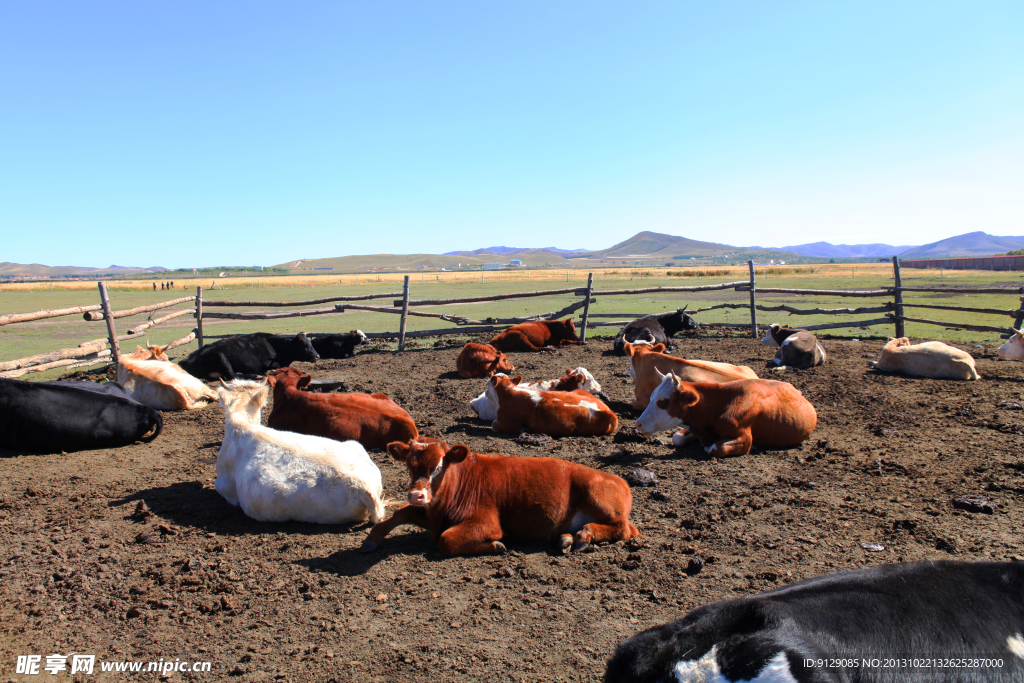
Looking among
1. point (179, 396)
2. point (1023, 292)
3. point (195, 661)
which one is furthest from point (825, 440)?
point (1023, 292)

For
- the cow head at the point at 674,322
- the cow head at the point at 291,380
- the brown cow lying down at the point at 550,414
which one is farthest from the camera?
the cow head at the point at 674,322

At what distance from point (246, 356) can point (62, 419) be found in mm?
5807

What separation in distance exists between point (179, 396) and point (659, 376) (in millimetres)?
6976

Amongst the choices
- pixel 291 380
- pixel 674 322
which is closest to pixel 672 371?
pixel 291 380

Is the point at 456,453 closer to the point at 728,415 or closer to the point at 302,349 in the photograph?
the point at 728,415

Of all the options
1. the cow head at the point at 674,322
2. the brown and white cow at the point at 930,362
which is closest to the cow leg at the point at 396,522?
the brown and white cow at the point at 930,362

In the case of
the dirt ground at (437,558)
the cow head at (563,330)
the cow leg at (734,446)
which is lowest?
the dirt ground at (437,558)

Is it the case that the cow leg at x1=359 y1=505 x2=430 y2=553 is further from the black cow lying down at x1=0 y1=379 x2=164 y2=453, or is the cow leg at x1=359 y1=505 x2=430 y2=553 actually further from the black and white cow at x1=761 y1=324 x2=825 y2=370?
the black and white cow at x1=761 y1=324 x2=825 y2=370

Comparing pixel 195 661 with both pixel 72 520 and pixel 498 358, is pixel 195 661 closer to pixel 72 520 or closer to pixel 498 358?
pixel 72 520

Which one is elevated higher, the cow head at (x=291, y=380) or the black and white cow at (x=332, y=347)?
the cow head at (x=291, y=380)

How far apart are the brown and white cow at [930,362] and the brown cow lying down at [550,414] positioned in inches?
241

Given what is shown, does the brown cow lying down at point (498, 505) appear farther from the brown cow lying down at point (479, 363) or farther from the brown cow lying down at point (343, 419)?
the brown cow lying down at point (479, 363)

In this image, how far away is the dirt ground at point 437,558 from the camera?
3180 mm

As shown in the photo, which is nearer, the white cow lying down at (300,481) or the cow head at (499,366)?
the white cow lying down at (300,481)
